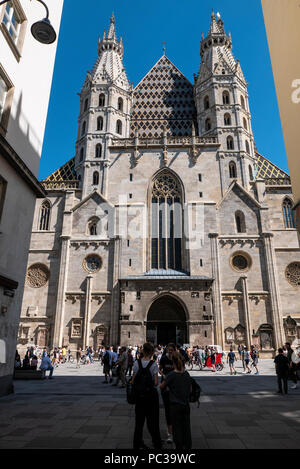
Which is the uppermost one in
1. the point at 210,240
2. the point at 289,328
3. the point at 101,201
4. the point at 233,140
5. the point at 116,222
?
the point at 233,140

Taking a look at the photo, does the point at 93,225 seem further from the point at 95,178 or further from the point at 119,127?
the point at 119,127

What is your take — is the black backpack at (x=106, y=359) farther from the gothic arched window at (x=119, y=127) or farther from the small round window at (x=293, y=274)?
the gothic arched window at (x=119, y=127)

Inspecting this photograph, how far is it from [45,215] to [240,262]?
18.3 meters

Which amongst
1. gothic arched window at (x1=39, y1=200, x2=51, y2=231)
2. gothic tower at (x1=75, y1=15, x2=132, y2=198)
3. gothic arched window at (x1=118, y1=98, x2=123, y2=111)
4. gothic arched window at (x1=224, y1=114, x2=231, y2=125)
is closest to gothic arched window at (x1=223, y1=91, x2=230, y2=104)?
gothic arched window at (x1=224, y1=114, x2=231, y2=125)

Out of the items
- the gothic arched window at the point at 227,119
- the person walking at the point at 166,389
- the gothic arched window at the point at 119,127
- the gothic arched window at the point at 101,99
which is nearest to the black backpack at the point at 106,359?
the person walking at the point at 166,389

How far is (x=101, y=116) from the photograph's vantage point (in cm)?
3212

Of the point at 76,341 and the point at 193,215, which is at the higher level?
the point at 193,215

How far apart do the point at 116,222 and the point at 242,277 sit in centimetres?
1189

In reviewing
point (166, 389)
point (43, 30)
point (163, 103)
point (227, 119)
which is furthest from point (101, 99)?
point (166, 389)

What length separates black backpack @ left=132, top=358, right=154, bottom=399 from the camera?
4512 mm

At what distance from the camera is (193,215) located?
2772 centimetres
